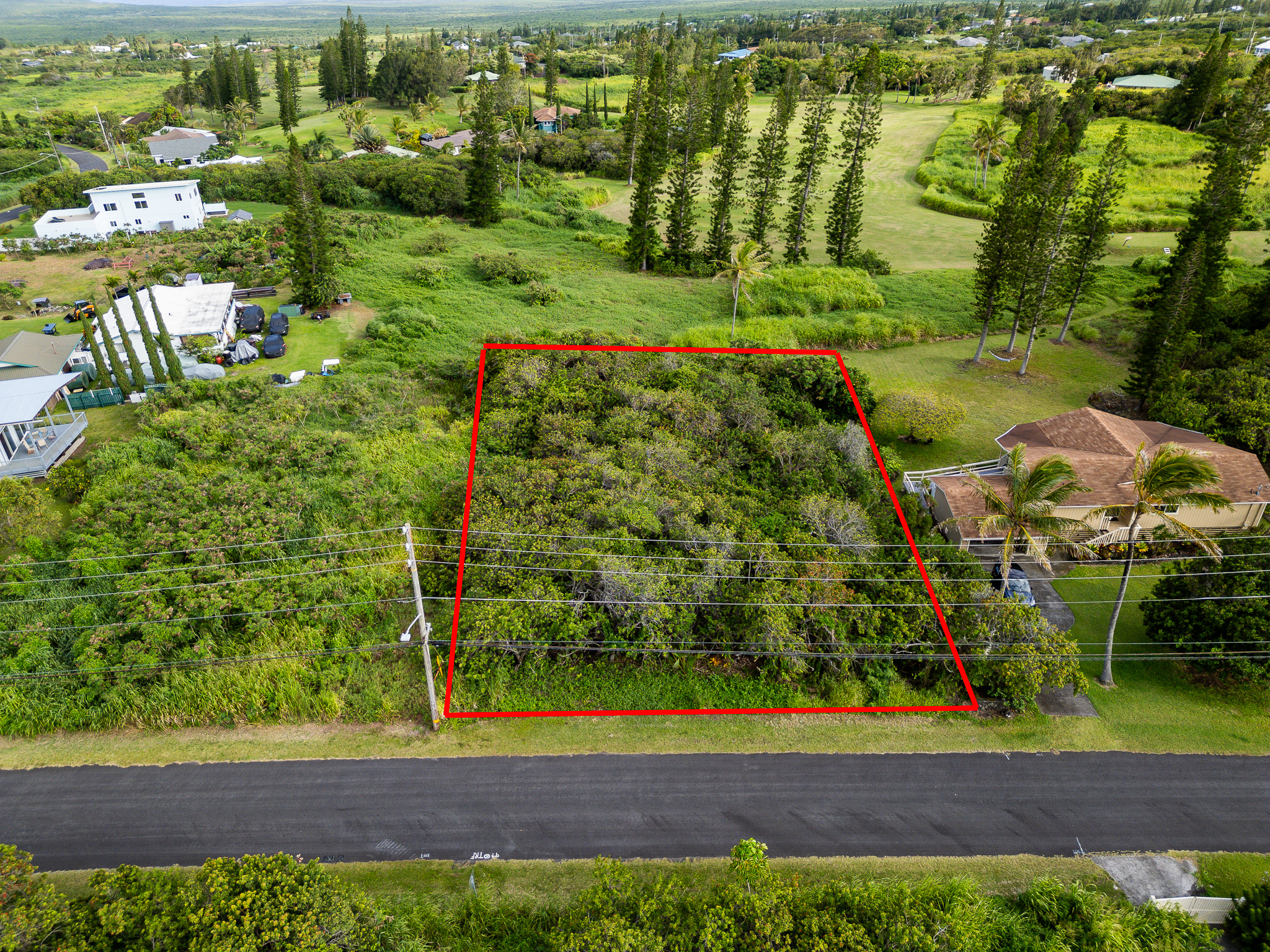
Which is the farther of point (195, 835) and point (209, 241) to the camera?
point (209, 241)

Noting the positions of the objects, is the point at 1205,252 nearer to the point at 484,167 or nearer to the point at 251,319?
the point at 484,167

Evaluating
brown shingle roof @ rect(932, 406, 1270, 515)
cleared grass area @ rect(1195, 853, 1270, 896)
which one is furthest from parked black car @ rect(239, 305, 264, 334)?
cleared grass area @ rect(1195, 853, 1270, 896)

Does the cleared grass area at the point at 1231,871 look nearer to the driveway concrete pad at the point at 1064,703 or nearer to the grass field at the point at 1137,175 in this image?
the driveway concrete pad at the point at 1064,703

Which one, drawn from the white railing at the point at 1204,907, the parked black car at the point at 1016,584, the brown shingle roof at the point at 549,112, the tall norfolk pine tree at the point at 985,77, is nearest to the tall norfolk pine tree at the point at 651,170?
the parked black car at the point at 1016,584

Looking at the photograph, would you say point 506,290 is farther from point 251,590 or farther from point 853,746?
point 853,746

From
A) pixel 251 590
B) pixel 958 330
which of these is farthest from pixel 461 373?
pixel 958 330

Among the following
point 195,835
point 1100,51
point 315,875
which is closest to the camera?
point 315,875
